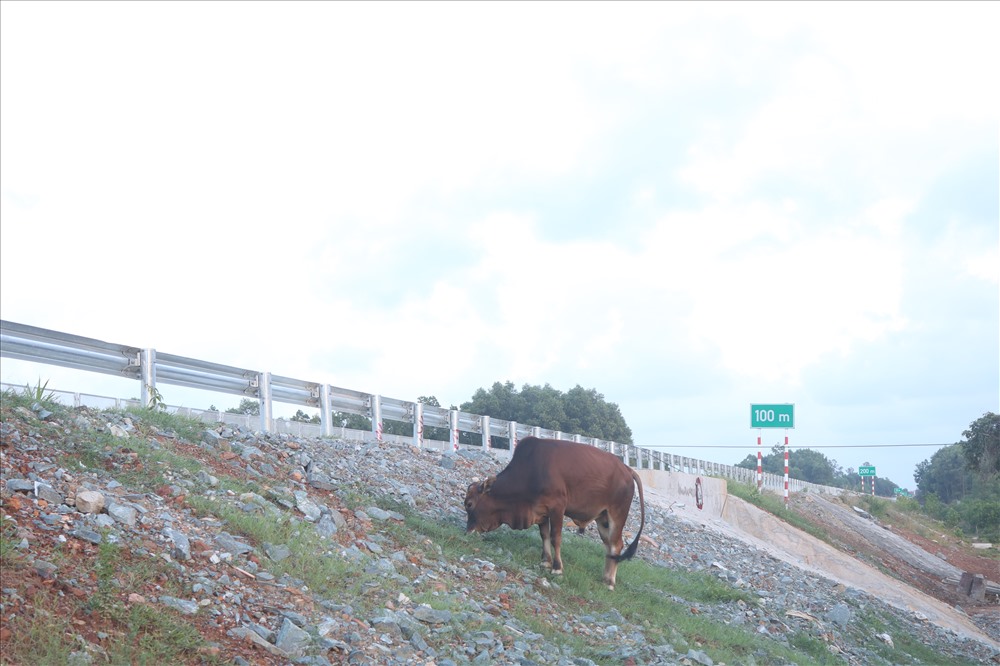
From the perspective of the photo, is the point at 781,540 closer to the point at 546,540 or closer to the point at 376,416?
the point at 376,416

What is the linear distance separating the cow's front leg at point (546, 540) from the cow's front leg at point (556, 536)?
0.05 m

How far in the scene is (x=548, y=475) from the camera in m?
12.8

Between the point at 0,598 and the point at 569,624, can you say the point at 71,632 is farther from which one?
the point at 569,624

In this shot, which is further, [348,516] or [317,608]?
[348,516]

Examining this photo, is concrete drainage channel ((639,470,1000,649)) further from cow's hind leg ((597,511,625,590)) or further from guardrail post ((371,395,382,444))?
cow's hind leg ((597,511,625,590))

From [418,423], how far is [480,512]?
6.20 m

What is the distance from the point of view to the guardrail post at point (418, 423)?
18.5m

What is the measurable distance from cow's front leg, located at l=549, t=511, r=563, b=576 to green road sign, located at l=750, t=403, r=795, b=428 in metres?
24.4

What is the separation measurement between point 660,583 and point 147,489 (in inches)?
348

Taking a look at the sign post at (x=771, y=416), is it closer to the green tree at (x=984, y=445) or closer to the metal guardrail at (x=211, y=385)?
the green tree at (x=984, y=445)

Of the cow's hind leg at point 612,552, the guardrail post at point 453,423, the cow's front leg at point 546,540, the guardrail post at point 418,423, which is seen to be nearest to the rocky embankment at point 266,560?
the cow's front leg at point 546,540

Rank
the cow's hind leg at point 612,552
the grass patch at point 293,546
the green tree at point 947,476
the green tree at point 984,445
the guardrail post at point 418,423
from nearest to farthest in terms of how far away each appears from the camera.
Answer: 1. the grass patch at point 293,546
2. the cow's hind leg at point 612,552
3. the guardrail post at point 418,423
4. the green tree at point 984,445
5. the green tree at point 947,476

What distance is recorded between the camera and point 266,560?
8.45m

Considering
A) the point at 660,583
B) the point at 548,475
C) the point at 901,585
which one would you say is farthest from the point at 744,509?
the point at 548,475
